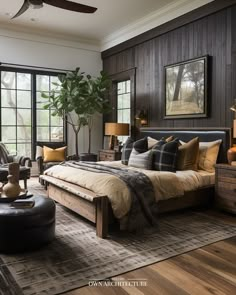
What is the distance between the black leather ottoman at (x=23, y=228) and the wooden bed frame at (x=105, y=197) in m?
0.57

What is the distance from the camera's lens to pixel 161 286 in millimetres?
2152

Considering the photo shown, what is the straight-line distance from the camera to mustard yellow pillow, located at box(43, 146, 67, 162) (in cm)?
605

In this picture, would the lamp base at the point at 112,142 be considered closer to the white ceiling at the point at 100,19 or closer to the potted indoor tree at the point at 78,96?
the potted indoor tree at the point at 78,96

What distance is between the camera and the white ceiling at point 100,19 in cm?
515

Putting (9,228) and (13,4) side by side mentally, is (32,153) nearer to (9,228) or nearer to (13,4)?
(13,4)

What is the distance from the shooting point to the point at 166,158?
4145mm

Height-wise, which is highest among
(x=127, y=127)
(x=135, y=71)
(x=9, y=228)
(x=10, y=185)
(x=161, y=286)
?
(x=135, y=71)

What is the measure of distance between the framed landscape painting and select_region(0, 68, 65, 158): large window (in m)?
3.01

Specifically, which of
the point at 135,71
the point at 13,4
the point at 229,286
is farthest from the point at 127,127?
the point at 229,286

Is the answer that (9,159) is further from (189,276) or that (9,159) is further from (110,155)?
(189,276)

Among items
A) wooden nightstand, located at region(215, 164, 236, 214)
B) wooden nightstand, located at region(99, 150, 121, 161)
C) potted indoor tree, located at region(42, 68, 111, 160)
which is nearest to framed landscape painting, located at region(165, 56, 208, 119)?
wooden nightstand, located at region(215, 164, 236, 214)

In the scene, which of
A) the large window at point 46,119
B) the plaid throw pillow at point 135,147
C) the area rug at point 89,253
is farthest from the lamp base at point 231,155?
the large window at point 46,119

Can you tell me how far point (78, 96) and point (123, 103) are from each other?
3.73ft

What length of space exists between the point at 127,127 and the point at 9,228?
387cm
